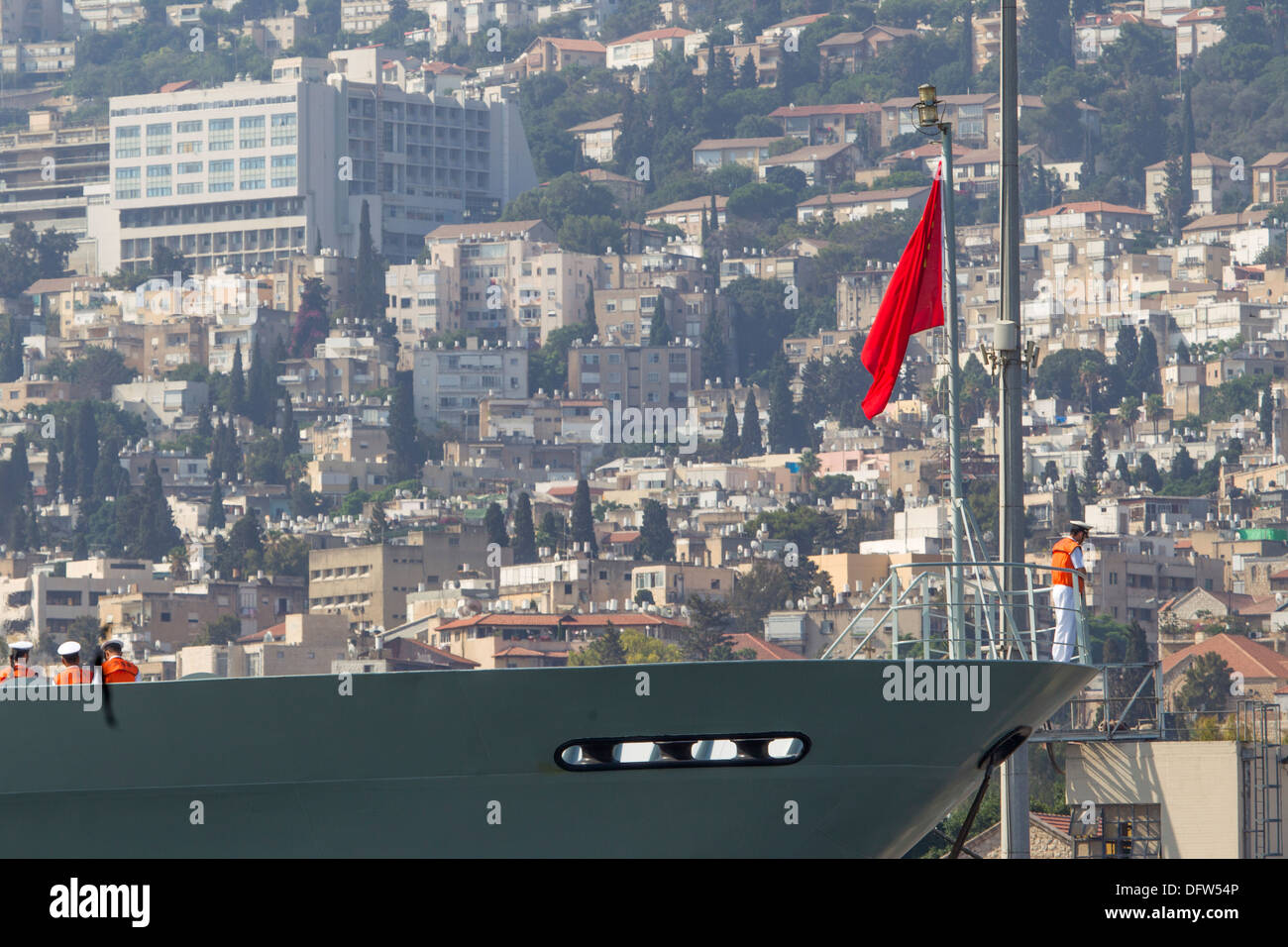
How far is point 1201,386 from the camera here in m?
157

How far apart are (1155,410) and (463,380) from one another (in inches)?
1756

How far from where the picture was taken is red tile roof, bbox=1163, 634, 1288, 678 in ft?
322

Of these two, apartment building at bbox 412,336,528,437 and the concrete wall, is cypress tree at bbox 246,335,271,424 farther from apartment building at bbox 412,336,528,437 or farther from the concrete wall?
the concrete wall

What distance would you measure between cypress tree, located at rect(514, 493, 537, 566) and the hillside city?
0.25 metres

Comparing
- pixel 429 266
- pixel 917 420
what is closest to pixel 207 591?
pixel 917 420

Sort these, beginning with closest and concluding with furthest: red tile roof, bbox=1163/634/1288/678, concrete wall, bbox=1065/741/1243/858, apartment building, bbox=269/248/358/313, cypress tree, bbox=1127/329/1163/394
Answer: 1. concrete wall, bbox=1065/741/1243/858
2. red tile roof, bbox=1163/634/1288/678
3. cypress tree, bbox=1127/329/1163/394
4. apartment building, bbox=269/248/358/313

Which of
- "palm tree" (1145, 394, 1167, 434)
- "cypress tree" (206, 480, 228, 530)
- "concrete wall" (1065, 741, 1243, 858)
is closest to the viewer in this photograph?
"concrete wall" (1065, 741, 1243, 858)

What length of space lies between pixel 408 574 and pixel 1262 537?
41.9 meters

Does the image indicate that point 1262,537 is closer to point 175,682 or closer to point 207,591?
point 207,591

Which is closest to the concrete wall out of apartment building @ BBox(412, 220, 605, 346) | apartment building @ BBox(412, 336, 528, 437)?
apartment building @ BBox(412, 336, 528, 437)

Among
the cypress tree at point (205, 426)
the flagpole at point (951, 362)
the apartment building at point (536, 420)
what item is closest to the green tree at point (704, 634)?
the apartment building at point (536, 420)

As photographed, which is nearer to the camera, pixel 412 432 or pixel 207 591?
pixel 207 591
